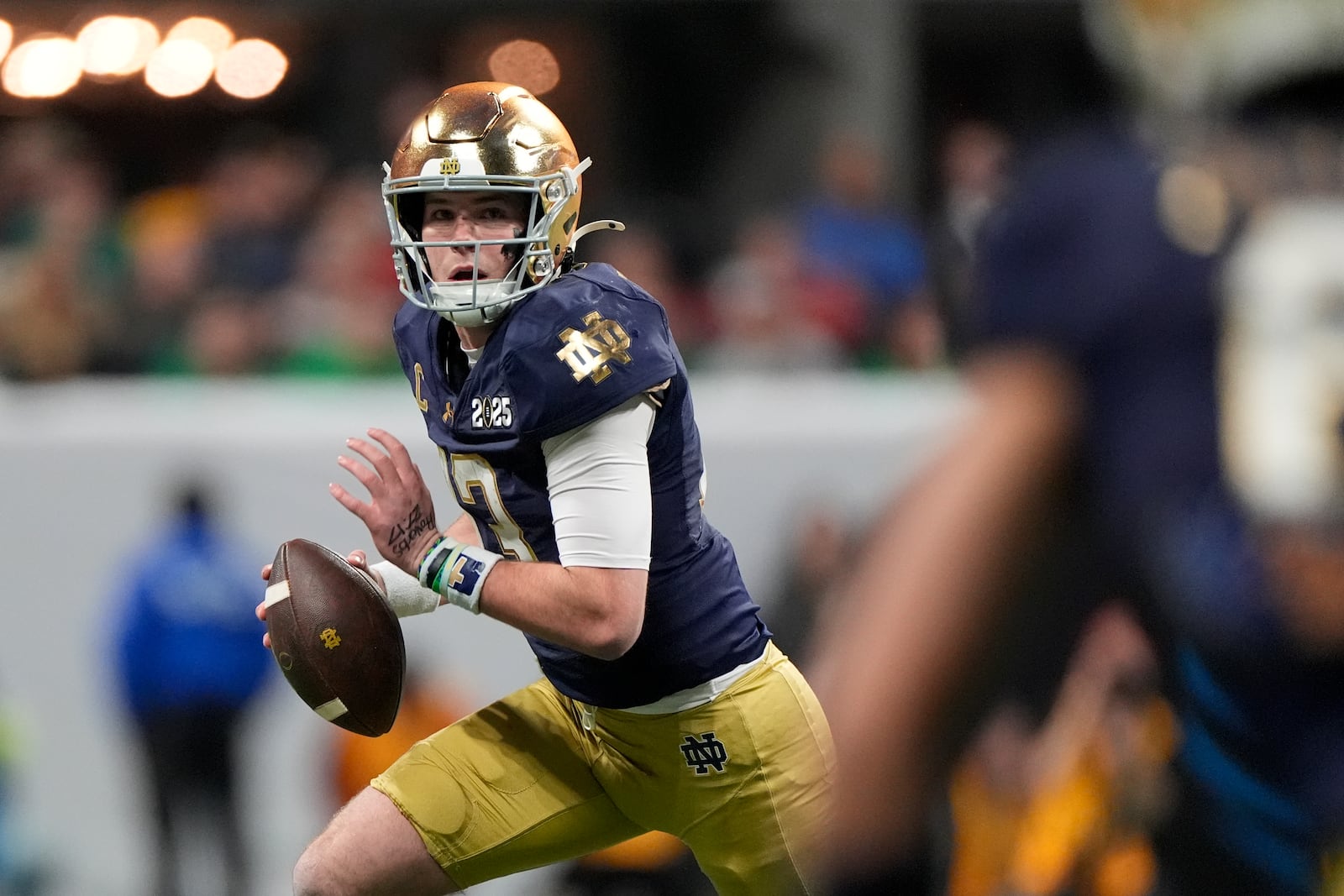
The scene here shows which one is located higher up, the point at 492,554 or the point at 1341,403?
the point at 1341,403

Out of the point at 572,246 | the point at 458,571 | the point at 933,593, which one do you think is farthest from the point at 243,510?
the point at 933,593

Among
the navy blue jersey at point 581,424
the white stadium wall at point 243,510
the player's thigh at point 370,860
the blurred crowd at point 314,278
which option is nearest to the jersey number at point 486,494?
the navy blue jersey at point 581,424

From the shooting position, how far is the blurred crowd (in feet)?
23.3

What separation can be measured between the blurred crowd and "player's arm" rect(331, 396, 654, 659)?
13.8ft

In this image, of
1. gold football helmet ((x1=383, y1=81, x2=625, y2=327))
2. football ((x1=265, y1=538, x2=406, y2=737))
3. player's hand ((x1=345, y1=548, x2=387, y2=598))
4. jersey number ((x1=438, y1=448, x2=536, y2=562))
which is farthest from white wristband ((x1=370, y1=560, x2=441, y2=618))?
gold football helmet ((x1=383, y1=81, x2=625, y2=327))

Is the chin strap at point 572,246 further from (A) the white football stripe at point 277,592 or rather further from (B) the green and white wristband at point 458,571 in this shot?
(A) the white football stripe at point 277,592

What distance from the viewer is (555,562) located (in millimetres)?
2945

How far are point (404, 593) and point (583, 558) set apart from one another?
652 mm

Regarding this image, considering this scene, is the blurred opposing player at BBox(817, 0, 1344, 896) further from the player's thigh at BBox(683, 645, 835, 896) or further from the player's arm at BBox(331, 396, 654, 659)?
the player's thigh at BBox(683, 645, 835, 896)

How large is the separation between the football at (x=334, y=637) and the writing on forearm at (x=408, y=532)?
0.20 m

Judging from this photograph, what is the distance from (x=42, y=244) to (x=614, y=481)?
5078 millimetres

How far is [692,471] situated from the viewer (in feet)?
9.89

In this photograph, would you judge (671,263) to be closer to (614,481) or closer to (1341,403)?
(614,481)

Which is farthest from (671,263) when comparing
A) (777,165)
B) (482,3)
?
(482,3)
